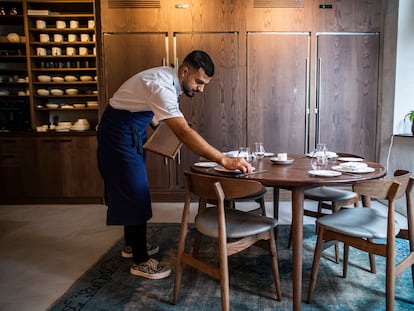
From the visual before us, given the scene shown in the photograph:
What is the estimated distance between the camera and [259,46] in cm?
391

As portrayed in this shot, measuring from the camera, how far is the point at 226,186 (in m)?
1.60

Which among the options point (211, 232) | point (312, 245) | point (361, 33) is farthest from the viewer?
point (361, 33)

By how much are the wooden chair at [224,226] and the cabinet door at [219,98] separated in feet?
6.76

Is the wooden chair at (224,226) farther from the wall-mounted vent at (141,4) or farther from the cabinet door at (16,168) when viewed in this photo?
the cabinet door at (16,168)

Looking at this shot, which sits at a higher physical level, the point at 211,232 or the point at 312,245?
the point at 211,232

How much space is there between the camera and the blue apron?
2113 mm

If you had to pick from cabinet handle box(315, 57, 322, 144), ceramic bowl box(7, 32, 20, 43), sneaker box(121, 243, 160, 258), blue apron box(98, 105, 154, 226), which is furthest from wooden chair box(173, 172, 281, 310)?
ceramic bowl box(7, 32, 20, 43)

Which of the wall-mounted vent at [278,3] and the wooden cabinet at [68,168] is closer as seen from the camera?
the wall-mounted vent at [278,3]

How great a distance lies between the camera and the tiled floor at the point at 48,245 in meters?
2.06

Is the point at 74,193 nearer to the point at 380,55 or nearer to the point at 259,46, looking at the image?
the point at 259,46

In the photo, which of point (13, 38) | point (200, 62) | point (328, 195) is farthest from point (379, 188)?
point (13, 38)

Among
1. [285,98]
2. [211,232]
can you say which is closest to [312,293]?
[211,232]

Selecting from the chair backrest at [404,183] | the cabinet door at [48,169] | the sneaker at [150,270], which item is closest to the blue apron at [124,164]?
the sneaker at [150,270]

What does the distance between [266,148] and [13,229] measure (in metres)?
2.75
